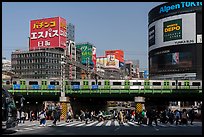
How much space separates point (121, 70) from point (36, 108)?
103 meters

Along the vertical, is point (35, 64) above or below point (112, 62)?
below

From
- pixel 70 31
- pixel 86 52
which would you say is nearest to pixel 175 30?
pixel 86 52

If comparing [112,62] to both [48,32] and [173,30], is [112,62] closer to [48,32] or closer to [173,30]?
[48,32]

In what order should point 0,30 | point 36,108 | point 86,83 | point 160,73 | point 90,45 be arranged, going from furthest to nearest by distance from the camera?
point 90,45 → point 160,73 → point 36,108 → point 86,83 → point 0,30

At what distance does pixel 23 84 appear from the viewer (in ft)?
211

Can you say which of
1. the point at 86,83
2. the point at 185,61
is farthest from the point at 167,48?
the point at 86,83

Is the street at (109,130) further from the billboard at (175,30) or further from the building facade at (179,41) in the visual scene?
the billboard at (175,30)

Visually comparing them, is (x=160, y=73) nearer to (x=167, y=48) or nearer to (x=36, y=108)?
(x=167, y=48)

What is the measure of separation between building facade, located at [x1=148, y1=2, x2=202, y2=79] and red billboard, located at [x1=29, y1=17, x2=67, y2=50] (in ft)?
90.0

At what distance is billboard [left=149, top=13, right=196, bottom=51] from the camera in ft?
295

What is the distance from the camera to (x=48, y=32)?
106 meters

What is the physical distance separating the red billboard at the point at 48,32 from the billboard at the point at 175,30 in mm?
27361

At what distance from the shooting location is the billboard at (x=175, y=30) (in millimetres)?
89812

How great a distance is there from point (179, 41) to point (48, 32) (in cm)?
3776
